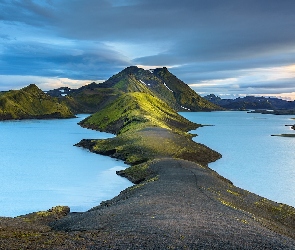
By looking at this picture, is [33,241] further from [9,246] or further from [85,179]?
[85,179]

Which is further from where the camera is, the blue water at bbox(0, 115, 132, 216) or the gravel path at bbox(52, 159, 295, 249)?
the blue water at bbox(0, 115, 132, 216)

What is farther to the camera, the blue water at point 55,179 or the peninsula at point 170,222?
the blue water at point 55,179

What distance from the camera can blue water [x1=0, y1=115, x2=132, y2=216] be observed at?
190 feet

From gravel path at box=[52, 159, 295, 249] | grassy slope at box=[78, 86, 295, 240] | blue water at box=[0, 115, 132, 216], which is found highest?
gravel path at box=[52, 159, 295, 249]

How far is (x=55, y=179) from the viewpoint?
76562 millimetres

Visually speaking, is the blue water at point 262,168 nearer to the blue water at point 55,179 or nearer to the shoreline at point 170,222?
the shoreline at point 170,222

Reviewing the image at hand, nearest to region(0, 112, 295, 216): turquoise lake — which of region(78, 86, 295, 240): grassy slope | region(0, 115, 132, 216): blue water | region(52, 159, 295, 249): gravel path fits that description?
region(0, 115, 132, 216): blue water

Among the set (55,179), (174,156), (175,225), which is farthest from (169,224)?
(174,156)

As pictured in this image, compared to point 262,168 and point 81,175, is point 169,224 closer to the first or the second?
point 81,175

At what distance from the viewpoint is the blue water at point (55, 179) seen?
5796cm

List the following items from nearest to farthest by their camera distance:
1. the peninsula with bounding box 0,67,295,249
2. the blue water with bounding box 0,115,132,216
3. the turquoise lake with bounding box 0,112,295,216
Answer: the peninsula with bounding box 0,67,295,249 → the blue water with bounding box 0,115,132,216 → the turquoise lake with bounding box 0,112,295,216

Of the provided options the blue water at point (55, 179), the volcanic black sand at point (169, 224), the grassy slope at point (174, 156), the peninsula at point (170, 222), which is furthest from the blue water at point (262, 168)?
the blue water at point (55, 179)

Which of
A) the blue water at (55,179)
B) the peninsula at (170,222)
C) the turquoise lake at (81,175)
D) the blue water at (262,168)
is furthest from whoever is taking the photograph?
the blue water at (262,168)

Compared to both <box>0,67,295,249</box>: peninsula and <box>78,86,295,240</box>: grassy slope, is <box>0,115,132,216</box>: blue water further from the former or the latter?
<box>0,67,295,249</box>: peninsula
